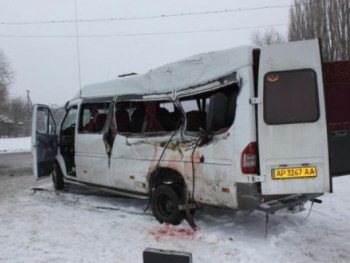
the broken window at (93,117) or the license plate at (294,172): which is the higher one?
the broken window at (93,117)

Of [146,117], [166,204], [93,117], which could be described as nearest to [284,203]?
[166,204]

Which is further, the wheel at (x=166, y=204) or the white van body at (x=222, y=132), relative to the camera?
the wheel at (x=166, y=204)

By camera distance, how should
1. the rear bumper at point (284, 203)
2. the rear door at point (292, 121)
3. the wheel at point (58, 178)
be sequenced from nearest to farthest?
the rear door at point (292, 121)
the rear bumper at point (284, 203)
the wheel at point (58, 178)

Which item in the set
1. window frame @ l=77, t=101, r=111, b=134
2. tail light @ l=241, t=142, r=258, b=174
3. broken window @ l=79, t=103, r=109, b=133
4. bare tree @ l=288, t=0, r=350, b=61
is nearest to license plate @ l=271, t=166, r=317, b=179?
tail light @ l=241, t=142, r=258, b=174

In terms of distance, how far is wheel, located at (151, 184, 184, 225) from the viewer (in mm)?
7449

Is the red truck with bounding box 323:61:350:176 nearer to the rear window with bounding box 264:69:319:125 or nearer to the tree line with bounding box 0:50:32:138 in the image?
the rear window with bounding box 264:69:319:125

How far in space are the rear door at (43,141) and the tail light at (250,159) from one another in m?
5.49

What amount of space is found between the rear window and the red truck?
42.3 inches

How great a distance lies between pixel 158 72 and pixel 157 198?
6.61 feet

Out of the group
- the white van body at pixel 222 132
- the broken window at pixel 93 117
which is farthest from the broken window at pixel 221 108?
the broken window at pixel 93 117

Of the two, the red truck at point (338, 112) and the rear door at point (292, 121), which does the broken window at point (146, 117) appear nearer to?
the rear door at point (292, 121)

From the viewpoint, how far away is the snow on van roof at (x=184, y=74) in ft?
21.3

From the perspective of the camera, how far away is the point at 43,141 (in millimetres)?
10586

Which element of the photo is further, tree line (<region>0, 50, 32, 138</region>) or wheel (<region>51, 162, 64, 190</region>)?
tree line (<region>0, 50, 32, 138</region>)
